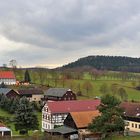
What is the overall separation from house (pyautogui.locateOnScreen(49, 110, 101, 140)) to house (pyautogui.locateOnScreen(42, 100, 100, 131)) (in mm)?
6808

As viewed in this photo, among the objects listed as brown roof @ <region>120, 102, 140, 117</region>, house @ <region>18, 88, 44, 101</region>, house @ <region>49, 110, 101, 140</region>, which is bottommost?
house @ <region>49, 110, 101, 140</region>

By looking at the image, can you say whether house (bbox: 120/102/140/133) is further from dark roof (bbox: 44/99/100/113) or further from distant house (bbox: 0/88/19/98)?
distant house (bbox: 0/88/19/98)

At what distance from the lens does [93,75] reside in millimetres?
159250

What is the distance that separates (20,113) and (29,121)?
1931 mm

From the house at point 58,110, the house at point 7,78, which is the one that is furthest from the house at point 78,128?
the house at point 7,78

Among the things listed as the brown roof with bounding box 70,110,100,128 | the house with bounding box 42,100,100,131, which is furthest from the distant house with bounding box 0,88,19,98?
the brown roof with bounding box 70,110,100,128

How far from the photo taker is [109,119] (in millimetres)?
53250

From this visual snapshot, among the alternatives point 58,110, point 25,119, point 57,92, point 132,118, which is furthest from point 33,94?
point 132,118

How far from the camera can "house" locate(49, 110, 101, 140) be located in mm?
57219

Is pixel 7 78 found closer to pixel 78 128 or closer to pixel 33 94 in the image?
pixel 33 94

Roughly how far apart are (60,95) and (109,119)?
41.4 m

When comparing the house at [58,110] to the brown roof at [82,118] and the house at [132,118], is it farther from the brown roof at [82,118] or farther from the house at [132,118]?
the house at [132,118]

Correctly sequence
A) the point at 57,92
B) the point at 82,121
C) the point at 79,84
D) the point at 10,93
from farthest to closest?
the point at 79,84 < the point at 10,93 < the point at 57,92 < the point at 82,121

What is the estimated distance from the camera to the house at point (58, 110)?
6962 centimetres
